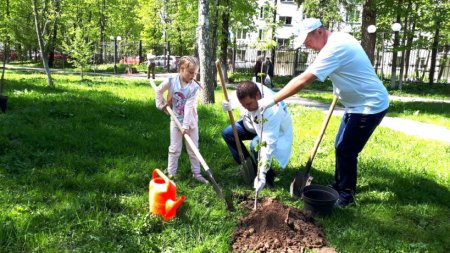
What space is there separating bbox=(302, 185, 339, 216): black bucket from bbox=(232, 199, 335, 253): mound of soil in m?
0.14

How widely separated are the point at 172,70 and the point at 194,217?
25764 millimetres

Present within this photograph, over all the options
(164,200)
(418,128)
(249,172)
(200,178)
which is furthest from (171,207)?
(418,128)

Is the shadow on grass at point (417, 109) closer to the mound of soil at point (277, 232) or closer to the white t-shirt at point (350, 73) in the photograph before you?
the white t-shirt at point (350, 73)

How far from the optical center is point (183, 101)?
14.0ft

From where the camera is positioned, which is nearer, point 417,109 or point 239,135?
point 239,135

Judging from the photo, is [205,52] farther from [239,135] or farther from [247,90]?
[247,90]

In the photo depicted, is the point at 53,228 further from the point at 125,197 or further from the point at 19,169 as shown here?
the point at 19,169

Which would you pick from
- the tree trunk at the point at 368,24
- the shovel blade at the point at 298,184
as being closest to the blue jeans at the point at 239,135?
the shovel blade at the point at 298,184

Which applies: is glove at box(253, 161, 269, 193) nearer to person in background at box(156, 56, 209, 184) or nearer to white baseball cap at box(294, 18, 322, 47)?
person in background at box(156, 56, 209, 184)

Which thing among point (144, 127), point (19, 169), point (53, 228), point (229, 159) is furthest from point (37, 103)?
point (53, 228)

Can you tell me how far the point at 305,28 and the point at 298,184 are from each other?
1.79m

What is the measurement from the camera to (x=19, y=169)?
14.1 ft

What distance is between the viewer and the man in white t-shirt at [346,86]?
3189 mm

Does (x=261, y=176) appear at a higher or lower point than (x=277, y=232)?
higher
